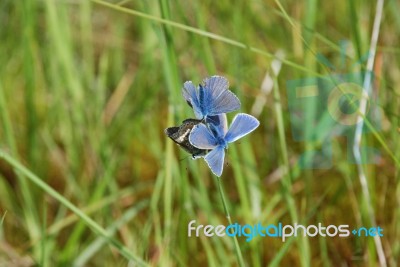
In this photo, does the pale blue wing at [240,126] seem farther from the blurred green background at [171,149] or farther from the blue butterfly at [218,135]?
the blurred green background at [171,149]

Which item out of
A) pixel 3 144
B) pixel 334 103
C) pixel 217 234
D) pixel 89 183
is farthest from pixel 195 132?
pixel 3 144

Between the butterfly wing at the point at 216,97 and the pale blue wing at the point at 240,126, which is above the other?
the butterfly wing at the point at 216,97

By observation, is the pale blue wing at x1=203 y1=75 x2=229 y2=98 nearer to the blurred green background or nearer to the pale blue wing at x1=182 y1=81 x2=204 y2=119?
the pale blue wing at x1=182 y1=81 x2=204 y2=119

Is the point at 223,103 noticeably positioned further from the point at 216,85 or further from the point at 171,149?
the point at 171,149

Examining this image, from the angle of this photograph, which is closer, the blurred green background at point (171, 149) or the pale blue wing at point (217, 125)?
the pale blue wing at point (217, 125)

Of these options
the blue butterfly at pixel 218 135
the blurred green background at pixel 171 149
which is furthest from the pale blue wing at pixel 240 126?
the blurred green background at pixel 171 149

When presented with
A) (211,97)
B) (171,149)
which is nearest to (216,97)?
(211,97)

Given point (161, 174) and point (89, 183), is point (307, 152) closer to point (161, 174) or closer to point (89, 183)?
point (161, 174)
